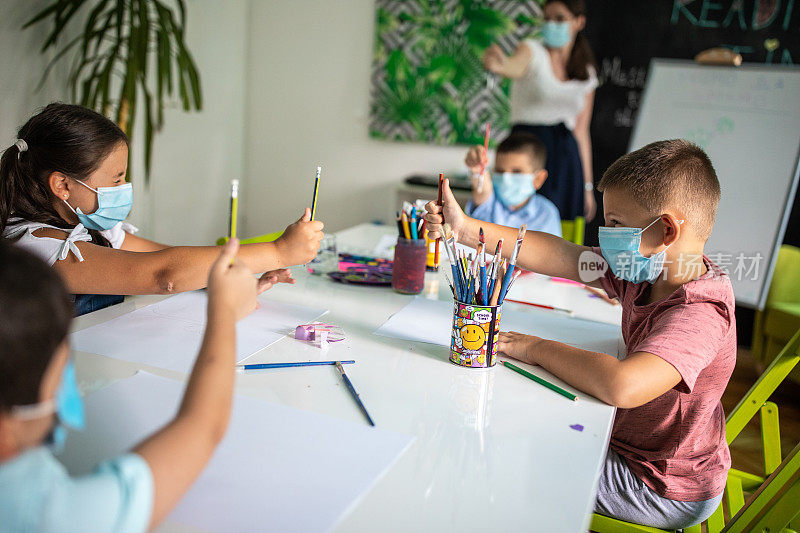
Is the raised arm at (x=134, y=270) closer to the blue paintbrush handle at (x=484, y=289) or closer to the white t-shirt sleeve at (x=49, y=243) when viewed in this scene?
the white t-shirt sleeve at (x=49, y=243)

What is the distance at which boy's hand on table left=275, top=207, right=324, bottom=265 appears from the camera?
1216 mm

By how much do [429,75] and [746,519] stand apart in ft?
11.3

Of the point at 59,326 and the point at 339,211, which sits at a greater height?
the point at 59,326

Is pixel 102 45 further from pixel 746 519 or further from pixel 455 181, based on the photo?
pixel 746 519

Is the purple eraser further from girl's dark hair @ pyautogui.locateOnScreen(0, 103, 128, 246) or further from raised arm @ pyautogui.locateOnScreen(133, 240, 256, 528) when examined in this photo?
girl's dark hair @ pyautogui.locateOnScreen(0, 103, 128, 246)

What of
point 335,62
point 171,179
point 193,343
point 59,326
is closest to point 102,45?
point 171,179

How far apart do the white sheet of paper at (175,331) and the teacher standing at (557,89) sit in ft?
7.83

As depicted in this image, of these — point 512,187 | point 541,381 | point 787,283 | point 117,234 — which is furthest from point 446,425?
point 787,283

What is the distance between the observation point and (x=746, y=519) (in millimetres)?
1018

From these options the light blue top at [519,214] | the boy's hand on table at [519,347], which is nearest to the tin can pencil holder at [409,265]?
the boy's hand on table at [519,347]

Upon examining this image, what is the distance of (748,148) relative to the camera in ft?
9.66

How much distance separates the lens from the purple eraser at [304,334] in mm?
1134

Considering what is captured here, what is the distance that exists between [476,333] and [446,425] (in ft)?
0.77

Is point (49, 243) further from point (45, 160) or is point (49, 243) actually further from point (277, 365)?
point (277, 365)
